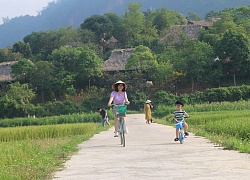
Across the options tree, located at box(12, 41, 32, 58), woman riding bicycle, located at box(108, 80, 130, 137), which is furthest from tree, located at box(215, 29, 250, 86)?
tree, located at box(12, 41, 32, 58)

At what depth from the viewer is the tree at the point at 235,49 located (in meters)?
41.1

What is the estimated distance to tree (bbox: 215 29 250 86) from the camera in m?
41.1

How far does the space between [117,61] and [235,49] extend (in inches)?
565

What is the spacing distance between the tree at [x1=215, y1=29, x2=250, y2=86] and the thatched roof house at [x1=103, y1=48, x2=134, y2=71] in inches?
446

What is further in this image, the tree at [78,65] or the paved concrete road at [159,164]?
the tree at [78,65]

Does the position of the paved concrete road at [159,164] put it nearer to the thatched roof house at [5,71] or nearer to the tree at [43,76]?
the tree at [43,76]

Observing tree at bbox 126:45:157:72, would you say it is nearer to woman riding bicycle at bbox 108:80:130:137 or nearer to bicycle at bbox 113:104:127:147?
woman riding bicycle at bbox 108:80:130:137

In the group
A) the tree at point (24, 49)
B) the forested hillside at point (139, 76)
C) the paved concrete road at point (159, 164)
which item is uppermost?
the tree at point (24, 49)

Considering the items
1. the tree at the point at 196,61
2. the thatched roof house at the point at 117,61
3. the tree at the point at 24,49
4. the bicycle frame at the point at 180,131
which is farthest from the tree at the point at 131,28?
the bicycle frame at the point at 180,131

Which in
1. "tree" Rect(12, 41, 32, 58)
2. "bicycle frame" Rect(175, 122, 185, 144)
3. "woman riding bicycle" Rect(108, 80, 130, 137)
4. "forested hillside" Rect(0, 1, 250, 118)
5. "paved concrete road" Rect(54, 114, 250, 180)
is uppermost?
"tree" Rect(12, 41, 32, 58)

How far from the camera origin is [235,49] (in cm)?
4106

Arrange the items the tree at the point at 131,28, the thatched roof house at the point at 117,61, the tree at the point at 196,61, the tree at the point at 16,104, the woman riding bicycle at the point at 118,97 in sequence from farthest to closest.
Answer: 1. the tree at the point at 131,28
2. the thatched roof house at the point at 117,61
3. the tree at the point at 196,61
4. the tree at the point at 16,104
5. the woman riding bicycle at the point at 118,97

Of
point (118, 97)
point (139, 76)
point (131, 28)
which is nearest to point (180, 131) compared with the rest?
point (118, 97)

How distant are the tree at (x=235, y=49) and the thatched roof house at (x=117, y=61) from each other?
1132 centimetres
